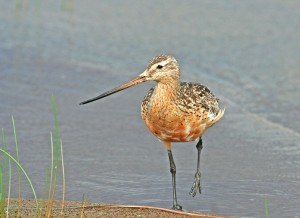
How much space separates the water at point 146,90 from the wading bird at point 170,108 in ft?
1.69

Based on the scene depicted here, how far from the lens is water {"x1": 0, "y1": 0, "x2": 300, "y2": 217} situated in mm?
7355

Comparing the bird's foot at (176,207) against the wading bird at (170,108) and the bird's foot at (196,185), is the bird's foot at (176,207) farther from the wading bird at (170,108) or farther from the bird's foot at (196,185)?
the bird's foot at (196,185)

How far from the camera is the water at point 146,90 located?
7.36 m

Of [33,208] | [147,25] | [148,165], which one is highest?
[147,25]

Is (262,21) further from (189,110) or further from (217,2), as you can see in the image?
(189,110)

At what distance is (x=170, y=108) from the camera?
6930 millimetres

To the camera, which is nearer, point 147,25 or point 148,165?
point 148,165

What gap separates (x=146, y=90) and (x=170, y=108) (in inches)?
127

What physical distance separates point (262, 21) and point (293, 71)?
197cm

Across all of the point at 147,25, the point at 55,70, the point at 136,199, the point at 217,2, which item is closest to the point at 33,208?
the point at 136,199

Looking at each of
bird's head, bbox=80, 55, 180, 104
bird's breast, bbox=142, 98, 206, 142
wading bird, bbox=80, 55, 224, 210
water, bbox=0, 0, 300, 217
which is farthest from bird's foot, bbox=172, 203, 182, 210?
bird's head, bbox=80, 55, 180, 104

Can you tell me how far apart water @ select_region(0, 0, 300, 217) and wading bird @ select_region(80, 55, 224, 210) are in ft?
1.69

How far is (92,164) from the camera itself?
7773mm

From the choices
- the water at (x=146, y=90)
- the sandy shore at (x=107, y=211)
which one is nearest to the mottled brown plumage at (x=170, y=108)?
A: the water at (x=146, y=90)
